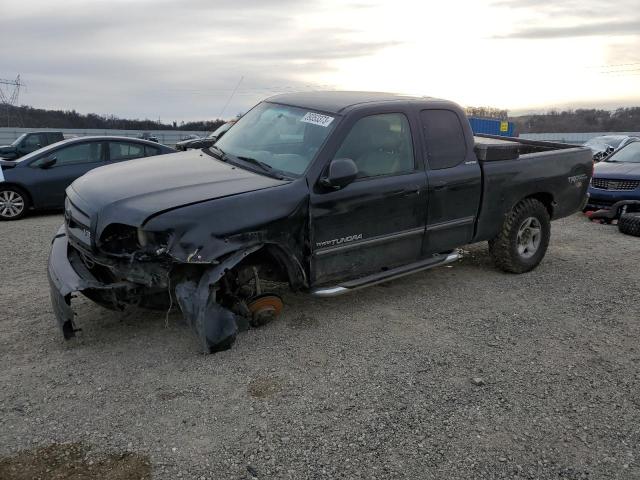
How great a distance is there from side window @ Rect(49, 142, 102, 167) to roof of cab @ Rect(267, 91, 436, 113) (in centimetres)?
557

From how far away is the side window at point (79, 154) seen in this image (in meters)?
9.27

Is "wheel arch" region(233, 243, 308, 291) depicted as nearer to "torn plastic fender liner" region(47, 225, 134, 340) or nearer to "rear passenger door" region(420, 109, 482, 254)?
"torn plastic fender liner" region(47, 225, 134, 340)

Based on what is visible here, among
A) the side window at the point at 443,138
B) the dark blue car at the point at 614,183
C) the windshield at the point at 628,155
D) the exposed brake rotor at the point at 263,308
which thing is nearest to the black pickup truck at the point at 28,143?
the exposed brake rotor at the point at 263,308

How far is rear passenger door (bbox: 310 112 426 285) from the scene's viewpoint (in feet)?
13.9

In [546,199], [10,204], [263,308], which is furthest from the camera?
[10,204]

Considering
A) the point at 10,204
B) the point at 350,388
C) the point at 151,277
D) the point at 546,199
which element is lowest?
the point at 350,388

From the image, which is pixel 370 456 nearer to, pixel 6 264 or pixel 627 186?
pixel 6 264

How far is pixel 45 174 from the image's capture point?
9.14m

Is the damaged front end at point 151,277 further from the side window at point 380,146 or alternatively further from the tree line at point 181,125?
the tree line at point 181,125

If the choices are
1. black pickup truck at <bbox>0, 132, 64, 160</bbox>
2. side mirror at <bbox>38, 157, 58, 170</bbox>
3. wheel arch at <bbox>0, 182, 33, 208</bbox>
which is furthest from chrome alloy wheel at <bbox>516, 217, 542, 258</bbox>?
black pickup truck at <bbox>0, 132, 64, 160</bbox>

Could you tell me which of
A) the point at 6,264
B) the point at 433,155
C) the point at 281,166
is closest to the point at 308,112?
the point at 281,166

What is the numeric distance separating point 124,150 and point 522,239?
7389 millimetres

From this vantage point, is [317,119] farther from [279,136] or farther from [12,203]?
[12,203]

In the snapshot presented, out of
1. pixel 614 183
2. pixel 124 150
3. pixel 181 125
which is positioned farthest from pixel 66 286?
pixel 181 125
